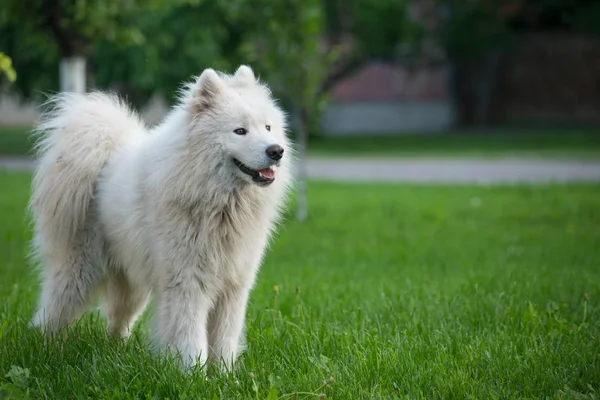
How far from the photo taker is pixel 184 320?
467 centimetres

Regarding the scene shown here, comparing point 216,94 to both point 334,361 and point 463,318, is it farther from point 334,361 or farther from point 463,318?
point 463,318

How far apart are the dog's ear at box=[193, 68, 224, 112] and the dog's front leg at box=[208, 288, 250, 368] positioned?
3.51 feet

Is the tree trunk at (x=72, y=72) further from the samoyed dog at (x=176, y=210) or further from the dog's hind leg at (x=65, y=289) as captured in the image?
the dog's hind leg at (x=65, y=289)

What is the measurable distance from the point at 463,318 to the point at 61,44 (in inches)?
294

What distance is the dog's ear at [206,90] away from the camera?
480 cm

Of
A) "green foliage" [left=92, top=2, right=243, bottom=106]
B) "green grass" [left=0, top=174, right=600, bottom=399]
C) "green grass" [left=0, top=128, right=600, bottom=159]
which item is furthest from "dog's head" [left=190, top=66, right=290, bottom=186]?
"green grass" [left=0, top=128, right=600, bottom=159]

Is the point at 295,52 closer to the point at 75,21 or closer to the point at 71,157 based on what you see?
the point at 75,21

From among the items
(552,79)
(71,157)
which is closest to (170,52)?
(552,79)

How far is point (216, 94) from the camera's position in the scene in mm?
4844

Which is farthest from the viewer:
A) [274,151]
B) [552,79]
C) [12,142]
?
[552,79]

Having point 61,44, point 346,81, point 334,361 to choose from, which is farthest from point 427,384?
point 346,81

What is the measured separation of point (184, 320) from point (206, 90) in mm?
1285

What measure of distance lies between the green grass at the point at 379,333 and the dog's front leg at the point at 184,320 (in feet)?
0.59

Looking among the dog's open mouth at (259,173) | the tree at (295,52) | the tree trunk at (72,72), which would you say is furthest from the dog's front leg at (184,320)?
the tree at (295,52)
